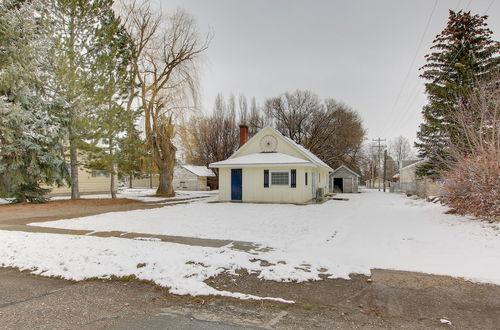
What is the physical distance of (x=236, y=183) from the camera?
18156 millimetres

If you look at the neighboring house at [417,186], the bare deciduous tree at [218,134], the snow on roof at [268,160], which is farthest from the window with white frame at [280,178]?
the bare deciduous tree at [218,134]

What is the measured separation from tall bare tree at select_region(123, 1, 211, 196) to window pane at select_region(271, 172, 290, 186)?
948 centimetres

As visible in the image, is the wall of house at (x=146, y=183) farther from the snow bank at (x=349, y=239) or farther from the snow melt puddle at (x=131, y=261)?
the snow melt puddle at (x=131, y=261)

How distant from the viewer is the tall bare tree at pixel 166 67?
2080 centimetres

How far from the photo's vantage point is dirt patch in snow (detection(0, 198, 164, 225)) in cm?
1094

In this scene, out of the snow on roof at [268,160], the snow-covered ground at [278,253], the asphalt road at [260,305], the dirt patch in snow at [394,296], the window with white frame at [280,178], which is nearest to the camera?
the asphalt road at [260,305]

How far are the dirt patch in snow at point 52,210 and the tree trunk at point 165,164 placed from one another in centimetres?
617

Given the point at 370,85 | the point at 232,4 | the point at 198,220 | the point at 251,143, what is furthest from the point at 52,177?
the point at 370,85

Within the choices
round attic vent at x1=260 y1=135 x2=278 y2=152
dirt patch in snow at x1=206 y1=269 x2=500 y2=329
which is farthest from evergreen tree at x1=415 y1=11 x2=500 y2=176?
dirt patch in snow at x1=206 y1=269 x2=500 y2=329

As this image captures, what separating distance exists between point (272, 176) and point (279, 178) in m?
0.47

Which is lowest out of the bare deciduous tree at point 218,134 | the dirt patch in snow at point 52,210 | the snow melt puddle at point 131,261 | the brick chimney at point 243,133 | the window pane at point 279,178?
the dirt patch in snow at point 52,210

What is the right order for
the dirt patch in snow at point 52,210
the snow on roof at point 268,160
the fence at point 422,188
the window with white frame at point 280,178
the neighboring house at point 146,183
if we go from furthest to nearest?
the neighboring house at point 146,183
the fence at point 422,188
the window with white frame at point 280,178
the snow on roof at point 268,160
the dirt patch in snow at point 52,210

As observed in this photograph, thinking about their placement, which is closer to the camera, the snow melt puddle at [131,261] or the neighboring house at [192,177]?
the snow melt puddle at [131,261]

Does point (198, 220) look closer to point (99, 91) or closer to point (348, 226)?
point (348, 226)
